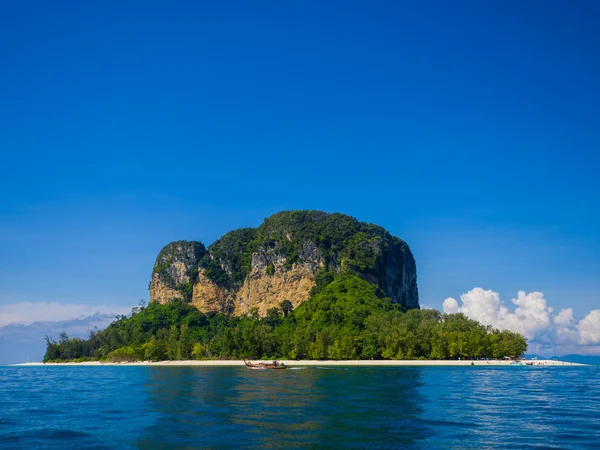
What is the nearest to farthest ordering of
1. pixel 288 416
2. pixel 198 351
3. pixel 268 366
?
pixel 288 416 < pixel 268 366 < pixel 198 351

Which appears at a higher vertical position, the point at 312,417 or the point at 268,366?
the point at 312,417

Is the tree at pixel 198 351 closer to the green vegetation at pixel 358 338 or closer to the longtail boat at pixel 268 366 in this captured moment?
the green vegetation at pixel 358 338

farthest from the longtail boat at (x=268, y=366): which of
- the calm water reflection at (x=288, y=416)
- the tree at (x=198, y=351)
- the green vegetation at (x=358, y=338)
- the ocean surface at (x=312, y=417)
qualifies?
the ocean surface at (x=312, y=417)

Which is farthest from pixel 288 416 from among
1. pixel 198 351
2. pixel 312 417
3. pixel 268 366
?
pixel 198 351

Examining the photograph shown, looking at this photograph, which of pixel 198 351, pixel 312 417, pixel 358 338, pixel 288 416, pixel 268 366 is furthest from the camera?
pixel 198 351

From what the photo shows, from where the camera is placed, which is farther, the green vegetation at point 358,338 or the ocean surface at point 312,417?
the green vegetation at point 358,338

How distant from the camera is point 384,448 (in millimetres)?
34312

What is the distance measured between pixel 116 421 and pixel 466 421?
29.6 metres

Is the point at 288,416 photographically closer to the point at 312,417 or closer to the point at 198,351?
the point at 312,417

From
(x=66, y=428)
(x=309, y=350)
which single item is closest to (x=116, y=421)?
(x=66, y=428)

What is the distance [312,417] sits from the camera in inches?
1810

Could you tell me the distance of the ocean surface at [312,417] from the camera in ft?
122

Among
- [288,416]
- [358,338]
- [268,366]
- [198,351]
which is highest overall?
[358,338]

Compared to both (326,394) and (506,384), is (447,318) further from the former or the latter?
(326,394)
